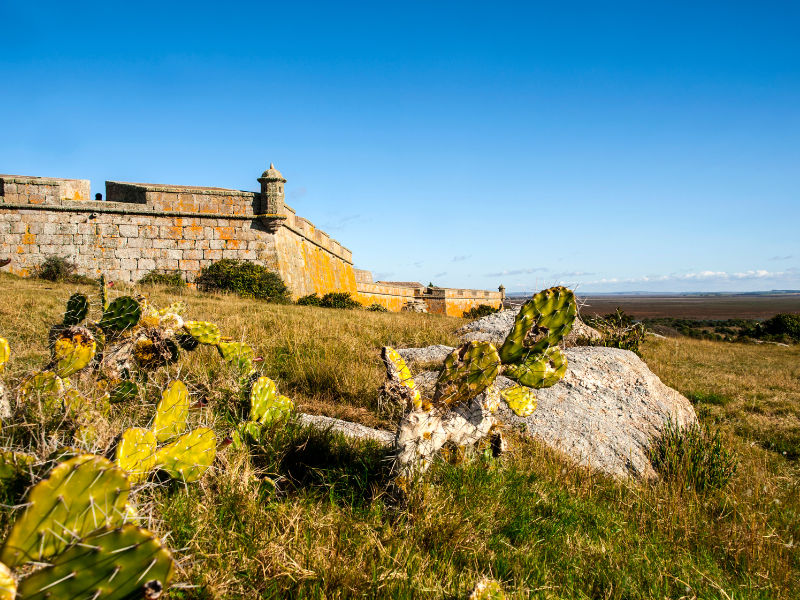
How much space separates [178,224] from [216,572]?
1504 centimetres

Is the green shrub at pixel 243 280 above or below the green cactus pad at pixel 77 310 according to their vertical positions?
above

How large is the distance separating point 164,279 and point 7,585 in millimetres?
14384

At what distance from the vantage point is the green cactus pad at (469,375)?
2.69 metres

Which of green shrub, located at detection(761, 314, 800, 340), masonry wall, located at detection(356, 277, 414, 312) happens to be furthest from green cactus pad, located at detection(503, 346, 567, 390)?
green shrub, located at detection(761, 314, 800, 340)

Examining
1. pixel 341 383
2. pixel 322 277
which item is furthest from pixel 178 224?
pixel 341 383

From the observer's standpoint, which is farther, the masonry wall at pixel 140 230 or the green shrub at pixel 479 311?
the green shrub at pixel 479 311

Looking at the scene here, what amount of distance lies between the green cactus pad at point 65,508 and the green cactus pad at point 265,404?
5.30 ft

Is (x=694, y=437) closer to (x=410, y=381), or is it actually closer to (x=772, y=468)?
(x=772, y=468)

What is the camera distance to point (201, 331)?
332cm

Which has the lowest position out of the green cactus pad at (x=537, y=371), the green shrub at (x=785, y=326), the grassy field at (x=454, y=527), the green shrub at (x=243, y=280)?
the green shrub at (x=785, y=326)

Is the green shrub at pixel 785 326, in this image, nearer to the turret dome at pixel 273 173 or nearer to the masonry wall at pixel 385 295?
the masonry wall at pixel 385 295

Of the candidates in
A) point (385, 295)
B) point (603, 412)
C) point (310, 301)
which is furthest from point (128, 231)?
point (603, 412)

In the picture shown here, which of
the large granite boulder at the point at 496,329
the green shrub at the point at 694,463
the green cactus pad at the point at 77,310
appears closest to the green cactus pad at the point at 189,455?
the green cactus pad at the point at 77,310

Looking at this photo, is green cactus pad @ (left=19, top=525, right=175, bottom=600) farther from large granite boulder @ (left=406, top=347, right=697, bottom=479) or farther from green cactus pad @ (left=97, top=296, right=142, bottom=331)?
large granite boulder @ (left=406, top=347, right=697, bottom=479)
